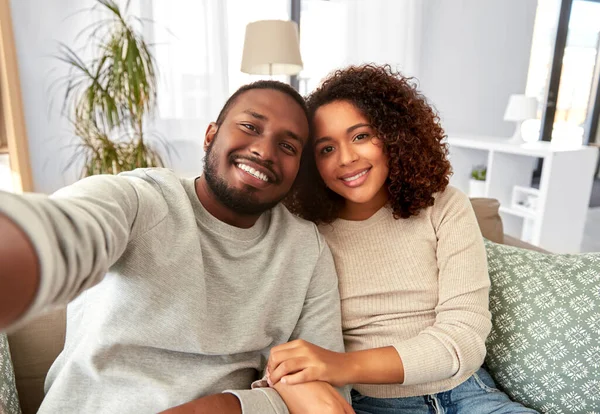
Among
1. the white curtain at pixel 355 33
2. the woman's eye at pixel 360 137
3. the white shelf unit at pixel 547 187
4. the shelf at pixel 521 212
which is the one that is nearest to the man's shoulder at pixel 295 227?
the woman's eye at pixel 360 137

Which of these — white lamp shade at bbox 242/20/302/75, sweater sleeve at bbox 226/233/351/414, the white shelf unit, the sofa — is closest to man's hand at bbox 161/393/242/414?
sweater sleeve at bbox 226/233/351/414

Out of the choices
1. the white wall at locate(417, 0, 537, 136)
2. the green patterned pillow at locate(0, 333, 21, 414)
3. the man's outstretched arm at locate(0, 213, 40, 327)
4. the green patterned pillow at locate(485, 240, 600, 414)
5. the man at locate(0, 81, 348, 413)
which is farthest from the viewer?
the white wall at locate(417, 0, 537, 136)

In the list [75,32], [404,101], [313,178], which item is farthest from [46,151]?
[404,101]

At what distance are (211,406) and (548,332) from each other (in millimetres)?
752

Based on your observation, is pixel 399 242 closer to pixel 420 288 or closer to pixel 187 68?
pixel 420 288

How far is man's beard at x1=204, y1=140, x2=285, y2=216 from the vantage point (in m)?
0.87

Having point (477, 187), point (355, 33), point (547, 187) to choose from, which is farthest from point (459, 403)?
point (355, 33)

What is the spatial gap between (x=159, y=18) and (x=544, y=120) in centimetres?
Result: 385

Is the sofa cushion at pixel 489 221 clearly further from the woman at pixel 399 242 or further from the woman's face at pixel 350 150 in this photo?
the woman's face at pixel 350 150

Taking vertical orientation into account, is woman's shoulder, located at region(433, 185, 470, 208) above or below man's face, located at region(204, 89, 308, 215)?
below

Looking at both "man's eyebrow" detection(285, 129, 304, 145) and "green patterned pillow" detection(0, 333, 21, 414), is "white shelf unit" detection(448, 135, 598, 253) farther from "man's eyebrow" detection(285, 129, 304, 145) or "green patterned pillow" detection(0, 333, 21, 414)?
"green patterned pillow" detection(0, 333, 21, 414)

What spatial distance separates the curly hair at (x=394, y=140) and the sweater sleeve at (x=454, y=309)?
0.08 metres

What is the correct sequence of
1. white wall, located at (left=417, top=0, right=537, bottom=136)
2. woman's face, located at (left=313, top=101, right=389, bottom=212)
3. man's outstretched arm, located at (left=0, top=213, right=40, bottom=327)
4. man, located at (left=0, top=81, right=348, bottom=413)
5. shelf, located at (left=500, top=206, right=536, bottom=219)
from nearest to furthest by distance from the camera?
man's outstretched arm, located at (left=0, top=213, right=40, bottom=327) < man, located at (left=0, top=81, right=348, bottom=413) < woman's face, located at (left=313, top=101, right=389, bottom=212) < shelf, located at (left=500, top=206, right=536, bottom=219) < white wall, located at (left=417, top=0, right=537, bottom=136)

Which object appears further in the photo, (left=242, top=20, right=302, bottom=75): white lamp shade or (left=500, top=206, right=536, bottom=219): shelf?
(left=500, top=206, right=536, bottom=219): shelf
